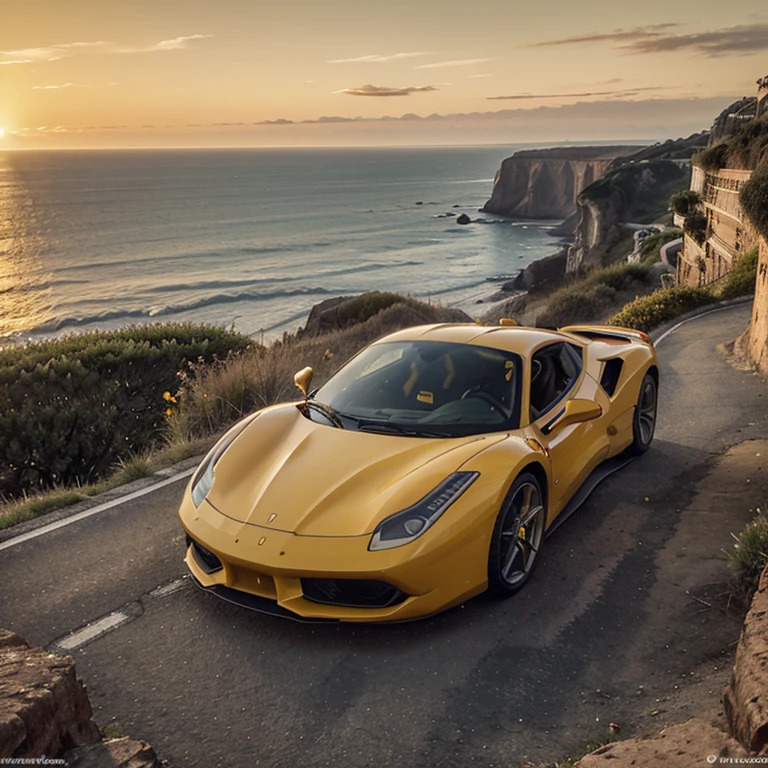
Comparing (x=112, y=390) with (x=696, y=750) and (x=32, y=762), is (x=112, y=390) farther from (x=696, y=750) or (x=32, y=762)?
(x=696, y=750)

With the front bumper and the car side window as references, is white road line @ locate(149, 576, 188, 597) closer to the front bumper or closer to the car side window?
the front bumper

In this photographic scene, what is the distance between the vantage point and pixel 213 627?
14.2ft

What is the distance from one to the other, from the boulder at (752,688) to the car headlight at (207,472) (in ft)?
10.1

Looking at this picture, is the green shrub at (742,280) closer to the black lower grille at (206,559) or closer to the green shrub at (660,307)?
the green shrub at (660,307)

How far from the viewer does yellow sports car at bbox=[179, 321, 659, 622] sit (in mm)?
4039

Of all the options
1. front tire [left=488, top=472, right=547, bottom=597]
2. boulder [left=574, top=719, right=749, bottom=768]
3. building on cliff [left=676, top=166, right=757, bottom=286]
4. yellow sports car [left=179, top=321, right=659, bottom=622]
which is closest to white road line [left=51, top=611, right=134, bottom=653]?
yellow sports car [left=179, top=321, right=659, bottom=622]

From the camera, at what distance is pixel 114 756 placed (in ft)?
9.19

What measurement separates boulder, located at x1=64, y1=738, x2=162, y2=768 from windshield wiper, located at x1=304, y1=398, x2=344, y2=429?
2590mm

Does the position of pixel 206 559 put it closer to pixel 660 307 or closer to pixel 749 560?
pixel 749 560

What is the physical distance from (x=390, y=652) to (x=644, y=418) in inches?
160

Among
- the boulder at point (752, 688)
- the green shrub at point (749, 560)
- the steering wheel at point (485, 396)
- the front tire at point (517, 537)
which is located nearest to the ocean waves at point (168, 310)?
the steering wheel at point (485, 396)

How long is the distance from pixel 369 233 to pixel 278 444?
9786cm

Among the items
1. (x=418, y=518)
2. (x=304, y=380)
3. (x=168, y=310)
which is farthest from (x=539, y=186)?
(x=418, y=518)

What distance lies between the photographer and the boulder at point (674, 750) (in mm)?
2602
